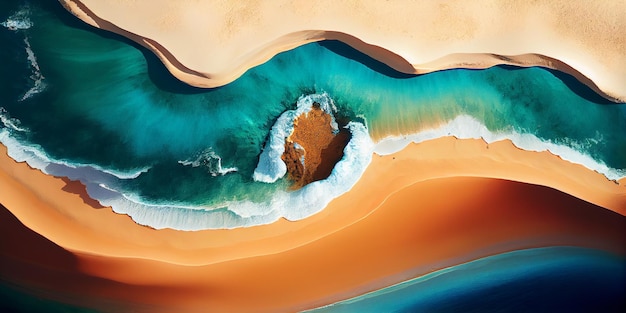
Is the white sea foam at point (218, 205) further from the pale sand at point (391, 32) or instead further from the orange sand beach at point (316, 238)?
the pale sand at point (391, 32)

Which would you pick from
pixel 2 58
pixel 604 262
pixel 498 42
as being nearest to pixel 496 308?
pixel 604 262

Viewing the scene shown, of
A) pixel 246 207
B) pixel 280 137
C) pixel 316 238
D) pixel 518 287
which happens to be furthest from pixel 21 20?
pixel 518 287

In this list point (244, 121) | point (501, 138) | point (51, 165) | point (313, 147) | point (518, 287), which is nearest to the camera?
point (518, 287)

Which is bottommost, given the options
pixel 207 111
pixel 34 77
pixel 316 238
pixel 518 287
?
pixel 518 287

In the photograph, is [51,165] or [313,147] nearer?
[51,165]

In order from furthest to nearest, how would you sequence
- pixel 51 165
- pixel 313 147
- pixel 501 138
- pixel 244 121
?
pixel 501 138 < pixel 244 121 < pixel 313 147 < pixel 51 165

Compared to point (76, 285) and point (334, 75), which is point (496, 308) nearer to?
point (334, 75)

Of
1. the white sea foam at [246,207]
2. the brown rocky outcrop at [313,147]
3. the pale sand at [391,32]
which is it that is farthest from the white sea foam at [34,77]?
the brown rocky outcrop at [313,147]

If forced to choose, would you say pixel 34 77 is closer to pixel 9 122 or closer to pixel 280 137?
pixel 9 122

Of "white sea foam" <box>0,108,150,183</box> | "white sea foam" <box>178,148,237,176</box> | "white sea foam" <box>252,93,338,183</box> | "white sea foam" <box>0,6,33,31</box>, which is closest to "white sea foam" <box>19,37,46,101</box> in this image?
"white sea foam" <box>0,6,33,31</box>
